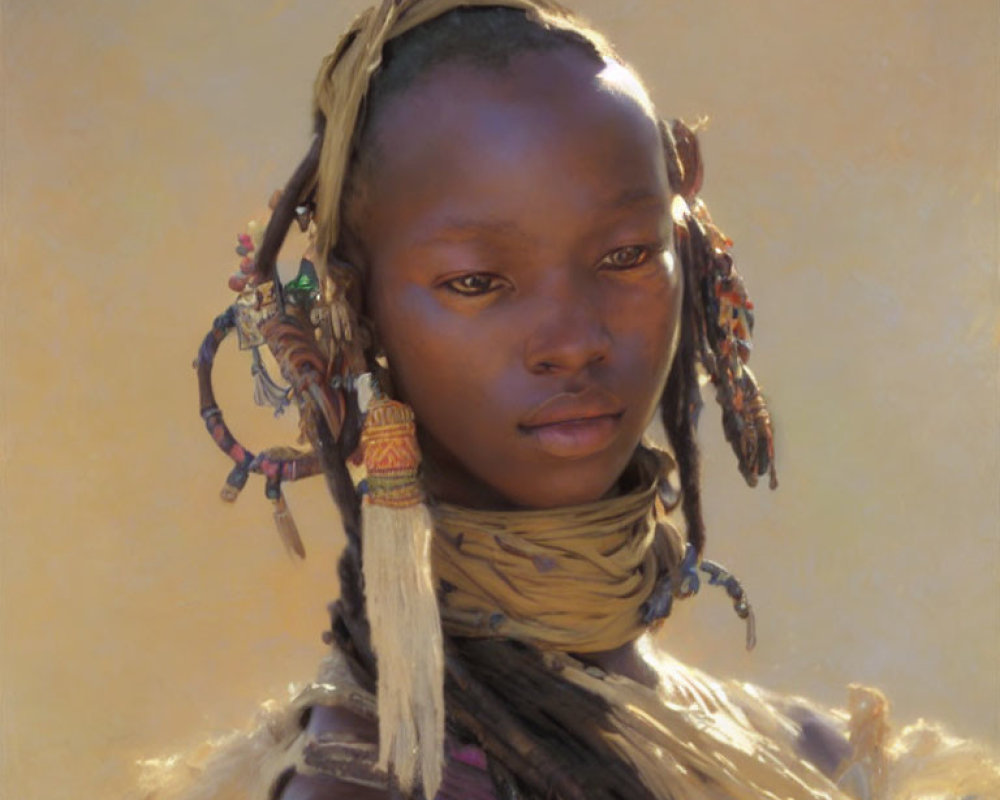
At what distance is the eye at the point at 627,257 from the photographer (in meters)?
1.77

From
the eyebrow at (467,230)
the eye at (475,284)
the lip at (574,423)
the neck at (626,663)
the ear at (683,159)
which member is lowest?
the neck at (626,663)

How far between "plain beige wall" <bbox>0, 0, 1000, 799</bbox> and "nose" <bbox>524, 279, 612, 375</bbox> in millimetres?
1992

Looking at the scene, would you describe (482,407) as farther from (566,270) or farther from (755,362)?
(755,362)

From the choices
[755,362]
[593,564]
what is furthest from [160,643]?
[593,564]

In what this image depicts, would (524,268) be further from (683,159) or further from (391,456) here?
(683,159)

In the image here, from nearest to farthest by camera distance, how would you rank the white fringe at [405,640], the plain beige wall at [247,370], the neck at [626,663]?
the white fringe at [405,640], the neck at [626,663], the plain beige wall at [247,370]

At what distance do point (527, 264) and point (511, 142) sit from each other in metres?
0.14

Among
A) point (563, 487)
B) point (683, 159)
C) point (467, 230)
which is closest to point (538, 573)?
point (563, 487)

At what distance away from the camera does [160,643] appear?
144 inches

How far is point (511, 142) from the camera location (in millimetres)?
1721

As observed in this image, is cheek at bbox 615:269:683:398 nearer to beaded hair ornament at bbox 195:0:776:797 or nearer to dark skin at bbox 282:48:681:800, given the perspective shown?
dark skin at bbox 282:48:681:800

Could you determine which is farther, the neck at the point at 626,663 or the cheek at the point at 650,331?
the neck at the point at 626,663

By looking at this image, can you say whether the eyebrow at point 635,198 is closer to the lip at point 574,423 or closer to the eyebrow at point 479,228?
the eyebrow at point 479,228

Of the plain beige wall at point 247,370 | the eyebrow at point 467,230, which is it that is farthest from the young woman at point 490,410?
the plain beige wall at point 247,370
